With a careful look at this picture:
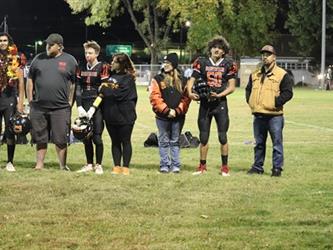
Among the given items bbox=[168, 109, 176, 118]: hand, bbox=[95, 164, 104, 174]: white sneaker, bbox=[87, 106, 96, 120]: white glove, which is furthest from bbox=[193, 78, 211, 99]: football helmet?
bbox=[95, 164, 104, 174]: white sneaker

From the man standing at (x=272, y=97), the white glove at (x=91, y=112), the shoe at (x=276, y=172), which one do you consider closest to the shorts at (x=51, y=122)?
the white glove at (x=91, y=112)

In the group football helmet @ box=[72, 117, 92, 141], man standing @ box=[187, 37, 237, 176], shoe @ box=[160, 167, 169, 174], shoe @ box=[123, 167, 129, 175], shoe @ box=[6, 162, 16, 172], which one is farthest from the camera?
shoe @ box=[160, 167, 169, 174]

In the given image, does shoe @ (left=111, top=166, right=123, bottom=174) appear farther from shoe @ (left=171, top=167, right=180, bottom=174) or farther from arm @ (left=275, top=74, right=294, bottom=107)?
arm @ (left=275, top=74, right=294, bottom=107)

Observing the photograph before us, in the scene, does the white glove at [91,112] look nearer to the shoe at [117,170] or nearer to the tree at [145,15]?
the shoe at [117,170]

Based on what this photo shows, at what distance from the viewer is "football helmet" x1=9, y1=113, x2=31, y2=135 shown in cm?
1041

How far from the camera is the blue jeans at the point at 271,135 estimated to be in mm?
10500

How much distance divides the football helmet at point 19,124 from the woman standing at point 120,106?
115 centimetres

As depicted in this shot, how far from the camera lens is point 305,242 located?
638 centimetres

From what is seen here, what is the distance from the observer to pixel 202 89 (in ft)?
33.4

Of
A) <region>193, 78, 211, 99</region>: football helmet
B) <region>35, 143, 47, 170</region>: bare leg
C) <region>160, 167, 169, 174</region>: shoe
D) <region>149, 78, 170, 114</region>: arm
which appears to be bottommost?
<region>160, 167, 169, 174</region>: shoe

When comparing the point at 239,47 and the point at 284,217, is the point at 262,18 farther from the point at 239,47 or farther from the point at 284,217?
the point at 284,217

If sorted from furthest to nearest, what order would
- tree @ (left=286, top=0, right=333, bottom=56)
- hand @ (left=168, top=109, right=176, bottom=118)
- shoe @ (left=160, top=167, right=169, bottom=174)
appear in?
tree @ (left=286, top=0, right=333, bottom=56), shoe @ (left=160, top=167, right=169, bottom=174), hand @ (left=168, top=109, right=176, bottom=118)

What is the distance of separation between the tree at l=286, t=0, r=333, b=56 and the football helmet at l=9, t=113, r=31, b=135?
52.0 meters

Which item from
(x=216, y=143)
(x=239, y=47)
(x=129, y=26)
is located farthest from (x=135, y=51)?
(x=216, y=143)
